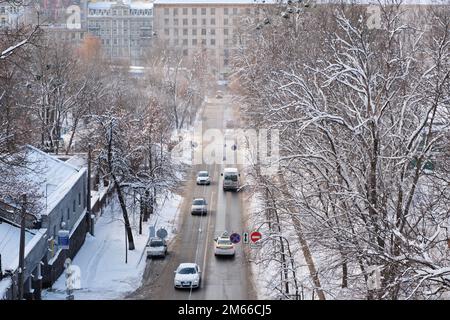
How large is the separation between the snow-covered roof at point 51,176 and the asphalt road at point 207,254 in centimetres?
368

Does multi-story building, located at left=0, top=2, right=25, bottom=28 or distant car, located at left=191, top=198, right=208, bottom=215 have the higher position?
multi-story building, located at left=0, top=2, right=25, bottom=28

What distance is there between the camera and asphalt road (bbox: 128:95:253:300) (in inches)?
823

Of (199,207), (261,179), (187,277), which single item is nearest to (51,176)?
(187,277)

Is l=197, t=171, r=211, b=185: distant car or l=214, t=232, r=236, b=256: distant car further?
l=197, t=171, r=211, b=185: distant car

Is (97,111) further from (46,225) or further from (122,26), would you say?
(122,26)

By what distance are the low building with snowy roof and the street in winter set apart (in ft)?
0.22

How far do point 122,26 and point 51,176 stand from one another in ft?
226

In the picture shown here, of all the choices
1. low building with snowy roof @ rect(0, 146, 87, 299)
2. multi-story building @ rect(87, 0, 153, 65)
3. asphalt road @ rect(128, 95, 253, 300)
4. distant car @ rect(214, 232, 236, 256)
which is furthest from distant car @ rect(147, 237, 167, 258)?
multi-story building @ rect(87, 0, 153, 65)

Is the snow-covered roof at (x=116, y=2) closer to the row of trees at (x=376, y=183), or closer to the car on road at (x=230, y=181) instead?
the car on road at (x=230, y=181)

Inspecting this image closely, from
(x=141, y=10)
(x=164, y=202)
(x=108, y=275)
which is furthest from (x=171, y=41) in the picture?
(x=108, y=275)

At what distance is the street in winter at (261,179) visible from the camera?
11.9 meters

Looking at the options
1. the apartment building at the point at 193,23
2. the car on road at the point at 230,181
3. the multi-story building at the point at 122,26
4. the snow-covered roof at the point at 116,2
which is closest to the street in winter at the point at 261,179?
the car on road at the point at 230,181

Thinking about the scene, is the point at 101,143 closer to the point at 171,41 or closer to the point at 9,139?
the point at 9,139

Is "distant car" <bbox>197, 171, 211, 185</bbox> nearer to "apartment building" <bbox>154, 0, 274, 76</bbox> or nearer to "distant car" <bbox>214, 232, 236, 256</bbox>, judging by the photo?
"distant car" <bbox>214, 232, 236, 256</bbox>
